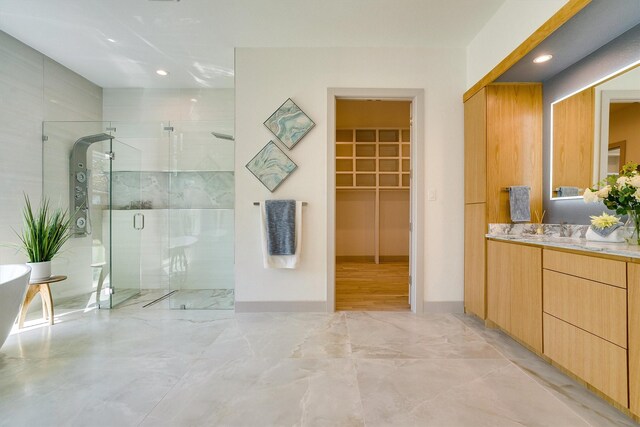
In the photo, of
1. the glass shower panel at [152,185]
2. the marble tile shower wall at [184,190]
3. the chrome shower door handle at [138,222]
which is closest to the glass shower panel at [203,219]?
the marble tile shower wall at [184,190]

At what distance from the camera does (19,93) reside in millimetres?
2584

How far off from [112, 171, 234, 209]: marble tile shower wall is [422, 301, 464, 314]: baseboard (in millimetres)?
2322

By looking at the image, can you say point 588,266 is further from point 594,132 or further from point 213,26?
point 213,26

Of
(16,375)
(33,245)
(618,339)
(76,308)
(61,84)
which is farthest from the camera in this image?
(61,84)

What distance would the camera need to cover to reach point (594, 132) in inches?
73.5

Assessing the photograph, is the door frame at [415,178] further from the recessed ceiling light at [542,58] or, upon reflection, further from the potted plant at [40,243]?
the potted plant at [40,243]

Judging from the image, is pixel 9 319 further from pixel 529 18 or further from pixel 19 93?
pixel 529 18

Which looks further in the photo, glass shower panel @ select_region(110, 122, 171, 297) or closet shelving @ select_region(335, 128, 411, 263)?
closet shelving @ select_region(335, 128, 411, 263)

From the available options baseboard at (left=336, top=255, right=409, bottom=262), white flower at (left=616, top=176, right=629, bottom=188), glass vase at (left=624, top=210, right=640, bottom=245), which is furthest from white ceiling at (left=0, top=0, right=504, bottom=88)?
baseboard at (left=336, top=255, right=409, bottom=262)

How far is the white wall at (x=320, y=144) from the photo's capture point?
2592 mm

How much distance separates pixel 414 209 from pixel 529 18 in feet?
5.22

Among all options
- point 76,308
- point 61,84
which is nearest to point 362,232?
point 76,308

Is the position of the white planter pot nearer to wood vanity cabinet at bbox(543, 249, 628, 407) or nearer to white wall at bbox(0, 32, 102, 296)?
white wall at bbox(0, 32, 102, 296)

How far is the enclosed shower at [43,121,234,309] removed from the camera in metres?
2.95
